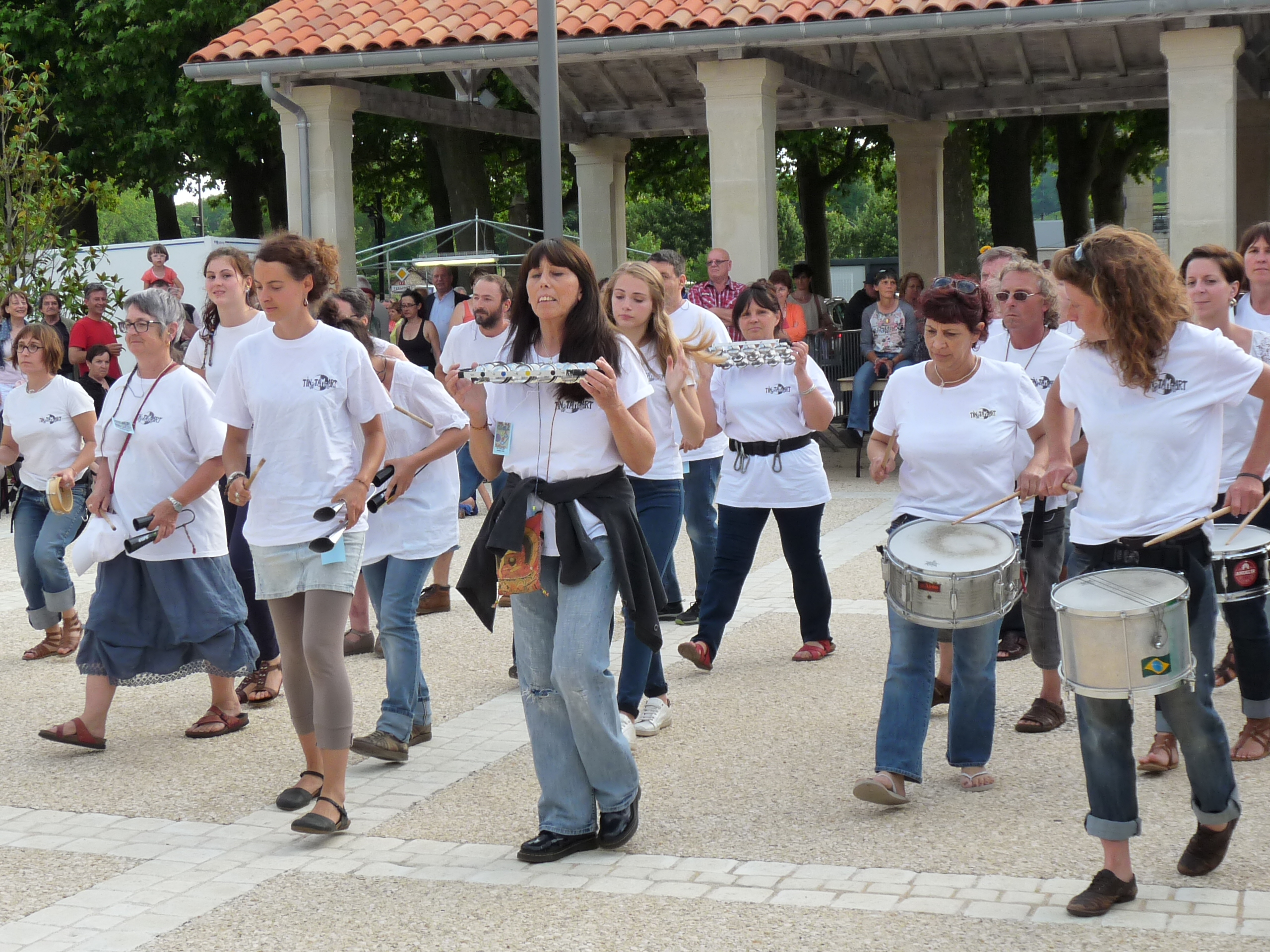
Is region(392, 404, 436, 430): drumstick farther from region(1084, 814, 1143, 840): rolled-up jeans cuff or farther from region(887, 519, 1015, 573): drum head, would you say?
region(1084, 814, 1143, 840): rolled-up jeans cuff

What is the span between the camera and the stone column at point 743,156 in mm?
15281

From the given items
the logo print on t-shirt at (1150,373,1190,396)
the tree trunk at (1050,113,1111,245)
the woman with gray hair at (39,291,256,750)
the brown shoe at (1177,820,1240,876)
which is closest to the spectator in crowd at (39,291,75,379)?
the woman with gray hair at (39,291,256,750)

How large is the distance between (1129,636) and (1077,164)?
24.9 metres

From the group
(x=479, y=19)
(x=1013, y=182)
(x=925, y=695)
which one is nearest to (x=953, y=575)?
(x=925, y=695)

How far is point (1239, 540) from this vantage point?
508 centimetres

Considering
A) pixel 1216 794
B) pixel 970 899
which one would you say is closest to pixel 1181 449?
pixel 1216 794

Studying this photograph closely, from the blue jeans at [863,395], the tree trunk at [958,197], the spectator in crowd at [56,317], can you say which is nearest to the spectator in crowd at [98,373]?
the spectator in crowd at [56,317]

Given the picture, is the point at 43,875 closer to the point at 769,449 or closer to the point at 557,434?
the point at 557,434

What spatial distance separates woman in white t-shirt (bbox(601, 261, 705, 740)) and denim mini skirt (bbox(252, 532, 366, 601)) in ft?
4.21

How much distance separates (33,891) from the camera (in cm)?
475

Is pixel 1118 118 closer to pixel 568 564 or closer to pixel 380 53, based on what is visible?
pixel 380 53

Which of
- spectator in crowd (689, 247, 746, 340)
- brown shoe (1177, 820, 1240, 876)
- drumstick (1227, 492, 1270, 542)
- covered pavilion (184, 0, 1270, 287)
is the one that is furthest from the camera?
spectator in crowd (689, 247, 746, 340)

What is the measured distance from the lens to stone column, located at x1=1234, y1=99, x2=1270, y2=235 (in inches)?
757

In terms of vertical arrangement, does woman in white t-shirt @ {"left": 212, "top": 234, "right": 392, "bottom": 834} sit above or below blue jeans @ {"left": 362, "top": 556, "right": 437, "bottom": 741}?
above
